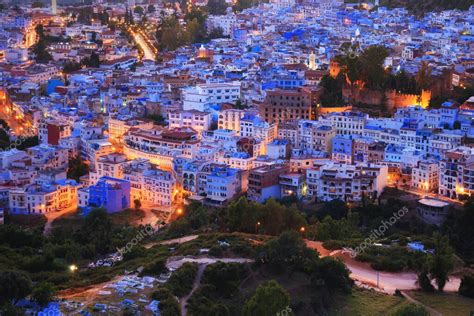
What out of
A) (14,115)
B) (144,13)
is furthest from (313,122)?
(144,13)

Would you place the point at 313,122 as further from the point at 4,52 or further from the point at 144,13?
the point at 144,13

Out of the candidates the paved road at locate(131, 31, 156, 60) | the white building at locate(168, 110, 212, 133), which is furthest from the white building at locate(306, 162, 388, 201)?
the paved road at locate(131, 31, 156, 60)

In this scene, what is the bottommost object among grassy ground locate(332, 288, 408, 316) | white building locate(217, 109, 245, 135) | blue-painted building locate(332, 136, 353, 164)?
grassy ground locate(332, 288, 408, 316)

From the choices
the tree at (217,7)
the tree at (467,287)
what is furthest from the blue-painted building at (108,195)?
the tree at (217,7)

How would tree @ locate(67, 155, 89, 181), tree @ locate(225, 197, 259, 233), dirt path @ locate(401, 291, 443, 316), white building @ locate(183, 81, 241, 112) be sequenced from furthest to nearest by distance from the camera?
white building @ locate(183, 81, 241, 112)
tree @ locate(67, 155, 89, 181)
tree @ locate(225, 197, 259, 233)
dirt path @ locate(401, 291, 443, 316)

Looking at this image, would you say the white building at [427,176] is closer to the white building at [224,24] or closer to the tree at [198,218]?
the tree at [198,218]

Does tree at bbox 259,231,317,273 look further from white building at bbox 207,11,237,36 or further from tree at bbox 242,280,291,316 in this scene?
white building at bbox 207,11,237,36
